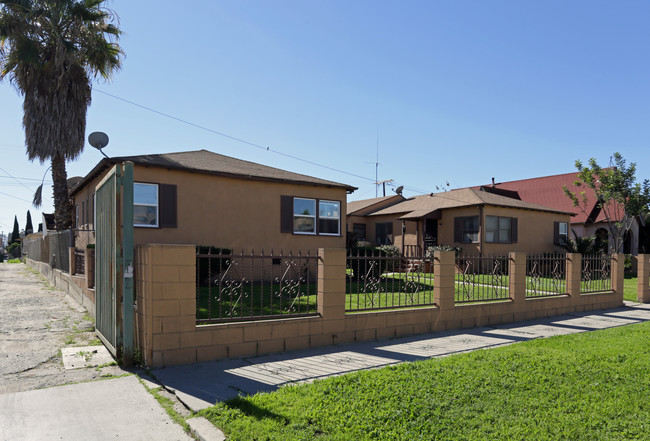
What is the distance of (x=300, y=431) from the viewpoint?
3639 mm

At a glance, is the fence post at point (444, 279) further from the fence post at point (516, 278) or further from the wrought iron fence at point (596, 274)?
the wrought iron fence at point (596, 274)

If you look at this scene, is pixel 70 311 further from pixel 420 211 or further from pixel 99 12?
pixel 420 211

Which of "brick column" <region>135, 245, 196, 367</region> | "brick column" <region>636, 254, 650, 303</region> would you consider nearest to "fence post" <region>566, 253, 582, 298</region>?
"brick column" <region>636, 254, 650, 303</region>

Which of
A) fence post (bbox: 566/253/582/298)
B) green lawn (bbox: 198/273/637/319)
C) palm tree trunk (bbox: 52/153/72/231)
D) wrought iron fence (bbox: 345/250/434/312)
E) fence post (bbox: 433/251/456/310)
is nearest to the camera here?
wrought iron fence (bbox: 345/250/434/312)

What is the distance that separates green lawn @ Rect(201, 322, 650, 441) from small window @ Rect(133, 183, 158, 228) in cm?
936

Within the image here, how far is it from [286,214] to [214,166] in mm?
2812

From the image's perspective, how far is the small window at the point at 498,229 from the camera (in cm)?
2098

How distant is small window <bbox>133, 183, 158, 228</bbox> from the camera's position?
12477 millimetres

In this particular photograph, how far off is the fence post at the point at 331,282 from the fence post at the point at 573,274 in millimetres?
6985

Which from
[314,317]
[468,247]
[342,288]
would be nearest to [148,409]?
[314,317]

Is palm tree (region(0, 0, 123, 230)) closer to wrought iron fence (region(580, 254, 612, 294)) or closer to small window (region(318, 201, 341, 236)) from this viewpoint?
small window (region(318, 201, 341, 236))

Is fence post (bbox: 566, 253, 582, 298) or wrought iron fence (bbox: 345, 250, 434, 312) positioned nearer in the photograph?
wrought iron fence (bbox: 345, 250, 434, 312)

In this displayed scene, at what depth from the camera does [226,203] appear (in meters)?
14.0

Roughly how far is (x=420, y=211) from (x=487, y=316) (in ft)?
46.6
